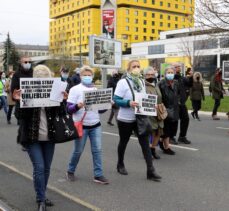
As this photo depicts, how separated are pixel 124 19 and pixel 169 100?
4335 inches

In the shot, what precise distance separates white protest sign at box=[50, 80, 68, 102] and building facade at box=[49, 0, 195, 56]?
103 metres

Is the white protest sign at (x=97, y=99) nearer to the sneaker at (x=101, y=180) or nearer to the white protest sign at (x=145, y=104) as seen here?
Answer: the white protest sign at (x=145, y=104)

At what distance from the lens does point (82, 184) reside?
6191 mm

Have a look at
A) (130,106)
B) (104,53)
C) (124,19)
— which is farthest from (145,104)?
(124,19)

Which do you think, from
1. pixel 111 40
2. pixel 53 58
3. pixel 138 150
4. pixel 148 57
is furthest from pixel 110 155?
pixel 148 57

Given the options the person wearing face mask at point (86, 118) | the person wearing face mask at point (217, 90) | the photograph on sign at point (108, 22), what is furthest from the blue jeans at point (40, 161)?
the photograph on sign at point (108, 22)

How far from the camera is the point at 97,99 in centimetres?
599

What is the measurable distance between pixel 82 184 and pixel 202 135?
5819 millimetres

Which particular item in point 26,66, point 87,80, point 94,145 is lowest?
point 94,145

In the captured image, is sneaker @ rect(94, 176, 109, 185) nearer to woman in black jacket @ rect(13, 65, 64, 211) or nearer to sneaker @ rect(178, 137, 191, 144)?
woman in black jacket @ rect(13, 65, 64, 211)

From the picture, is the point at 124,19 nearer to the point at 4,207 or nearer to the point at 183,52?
the point at 183,52

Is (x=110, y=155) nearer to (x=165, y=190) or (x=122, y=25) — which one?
(x=165, y=190)

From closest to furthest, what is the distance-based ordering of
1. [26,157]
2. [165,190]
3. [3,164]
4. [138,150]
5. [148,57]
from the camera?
[165,190] < [3,164] < [26,157] < [138,150] < [148,57]

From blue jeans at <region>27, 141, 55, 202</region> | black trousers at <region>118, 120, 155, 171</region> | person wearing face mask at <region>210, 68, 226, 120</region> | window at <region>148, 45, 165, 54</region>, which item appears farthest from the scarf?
window at <region>148, 45, 165, 54</region>
